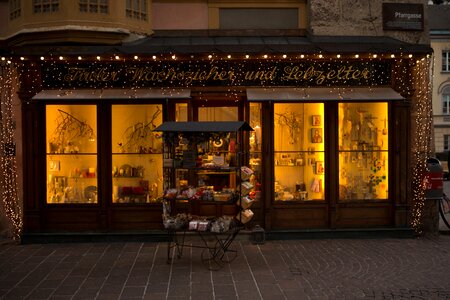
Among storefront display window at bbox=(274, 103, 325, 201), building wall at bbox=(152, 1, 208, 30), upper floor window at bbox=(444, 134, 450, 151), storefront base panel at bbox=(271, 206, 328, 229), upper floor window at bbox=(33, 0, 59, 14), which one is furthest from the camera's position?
upper floor window at bbox=(444, 134, 450, 151)

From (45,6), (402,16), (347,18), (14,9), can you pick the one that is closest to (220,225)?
(347,18)

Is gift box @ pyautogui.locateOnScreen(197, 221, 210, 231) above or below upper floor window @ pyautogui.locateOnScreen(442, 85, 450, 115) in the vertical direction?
below

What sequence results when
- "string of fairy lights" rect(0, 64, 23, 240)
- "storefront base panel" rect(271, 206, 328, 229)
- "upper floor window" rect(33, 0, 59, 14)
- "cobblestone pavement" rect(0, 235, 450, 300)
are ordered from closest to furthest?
"cobblestone pavement" rect(0, 235, 450, 300), "upper floor window" rect(33, 0, 59, 14), "string of fairy lights" rect(0, 64, 23, 240), "storefront base panel" rect(271, 206, 328, 229)

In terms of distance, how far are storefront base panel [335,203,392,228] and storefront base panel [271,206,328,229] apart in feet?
1.02

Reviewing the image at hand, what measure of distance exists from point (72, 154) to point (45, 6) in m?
2.99

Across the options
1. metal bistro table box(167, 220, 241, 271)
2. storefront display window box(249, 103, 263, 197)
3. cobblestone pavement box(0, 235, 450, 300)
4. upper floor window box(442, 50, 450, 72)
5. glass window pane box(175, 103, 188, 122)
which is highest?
upper floor window box(442, 50, 450, 72)

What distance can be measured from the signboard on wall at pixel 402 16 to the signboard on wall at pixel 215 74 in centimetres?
92

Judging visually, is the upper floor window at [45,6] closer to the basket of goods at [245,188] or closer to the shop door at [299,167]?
the shop door at [299,167]

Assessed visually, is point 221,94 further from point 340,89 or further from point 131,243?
point 131,243

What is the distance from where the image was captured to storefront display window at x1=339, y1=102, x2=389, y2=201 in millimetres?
12445

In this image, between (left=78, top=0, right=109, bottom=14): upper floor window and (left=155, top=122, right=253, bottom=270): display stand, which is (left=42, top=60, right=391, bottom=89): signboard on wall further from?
(left=155, top=122, right=253, bottom=270): display stand

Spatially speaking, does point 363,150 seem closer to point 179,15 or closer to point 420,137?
point 420,137

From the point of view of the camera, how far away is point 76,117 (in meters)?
12.2

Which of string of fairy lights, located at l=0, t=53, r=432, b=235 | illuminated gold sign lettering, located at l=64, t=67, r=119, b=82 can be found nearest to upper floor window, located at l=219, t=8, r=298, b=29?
string of fairy lights, located at l=0, t=53, r=432, b=235
